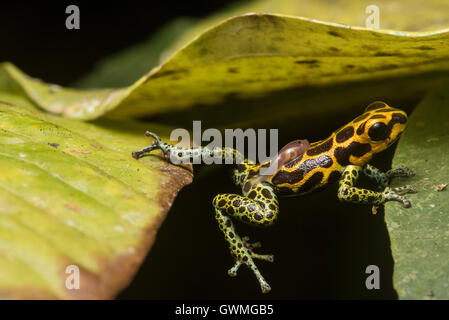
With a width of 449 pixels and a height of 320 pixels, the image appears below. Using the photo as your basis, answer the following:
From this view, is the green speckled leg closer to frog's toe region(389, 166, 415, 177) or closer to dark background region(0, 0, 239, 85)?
frog's toe region(389, 166, 415, 177)

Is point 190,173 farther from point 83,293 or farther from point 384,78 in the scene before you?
point 384,78

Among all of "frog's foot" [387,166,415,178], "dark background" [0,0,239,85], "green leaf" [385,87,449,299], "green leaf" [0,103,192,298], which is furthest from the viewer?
"dark background" [0,0,239,85]

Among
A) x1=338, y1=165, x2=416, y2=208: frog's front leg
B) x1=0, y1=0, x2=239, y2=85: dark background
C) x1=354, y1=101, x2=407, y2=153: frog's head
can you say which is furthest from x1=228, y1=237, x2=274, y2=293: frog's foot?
x1=0, y1=0, x2=239, y2=85: dark background

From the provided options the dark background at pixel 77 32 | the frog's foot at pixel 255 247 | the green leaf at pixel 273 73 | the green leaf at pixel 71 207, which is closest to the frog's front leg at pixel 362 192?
the green leaf at pixel 273 73

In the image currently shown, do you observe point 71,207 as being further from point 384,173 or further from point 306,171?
point 384,173

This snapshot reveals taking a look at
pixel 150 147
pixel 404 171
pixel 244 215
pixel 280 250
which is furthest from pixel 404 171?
pixel 150 147

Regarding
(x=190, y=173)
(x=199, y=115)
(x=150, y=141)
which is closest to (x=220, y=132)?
(x=199, y=115)
